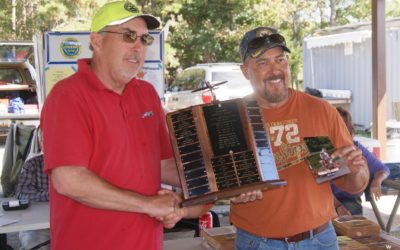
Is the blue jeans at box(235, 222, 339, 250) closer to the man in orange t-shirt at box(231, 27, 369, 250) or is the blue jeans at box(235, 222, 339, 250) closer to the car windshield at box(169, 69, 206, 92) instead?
Result: the man in orange t-shirt at box(231, 27, 369, 250)

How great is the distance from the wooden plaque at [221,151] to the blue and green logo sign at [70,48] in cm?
305

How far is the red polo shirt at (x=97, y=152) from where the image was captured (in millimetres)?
→ 2188

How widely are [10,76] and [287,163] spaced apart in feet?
44.9

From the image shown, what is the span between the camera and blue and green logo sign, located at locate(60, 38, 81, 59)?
5.23 meters

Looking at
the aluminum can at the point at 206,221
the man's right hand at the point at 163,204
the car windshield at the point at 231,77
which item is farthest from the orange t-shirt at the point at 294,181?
the car windshield at the point at 231,77

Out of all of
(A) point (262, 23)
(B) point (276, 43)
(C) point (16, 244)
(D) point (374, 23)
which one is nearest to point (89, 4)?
(A) point (262, 23)

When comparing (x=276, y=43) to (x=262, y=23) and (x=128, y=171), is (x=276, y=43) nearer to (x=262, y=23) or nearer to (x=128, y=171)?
(x=128, y=171)

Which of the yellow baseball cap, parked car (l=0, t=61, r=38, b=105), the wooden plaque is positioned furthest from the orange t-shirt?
parked car (l=0, t=61, r=38, b=105)

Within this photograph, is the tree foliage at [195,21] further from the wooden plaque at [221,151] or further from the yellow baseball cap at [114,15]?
the wooden plaque at [221,151]

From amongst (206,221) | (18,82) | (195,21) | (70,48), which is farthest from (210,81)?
(206,221)

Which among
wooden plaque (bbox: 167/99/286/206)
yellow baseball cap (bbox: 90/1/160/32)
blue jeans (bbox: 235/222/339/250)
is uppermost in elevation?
yellow baseball cap (bbox: 90/1/160/32)

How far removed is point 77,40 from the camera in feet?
17.2

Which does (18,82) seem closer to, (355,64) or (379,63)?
(355,64)

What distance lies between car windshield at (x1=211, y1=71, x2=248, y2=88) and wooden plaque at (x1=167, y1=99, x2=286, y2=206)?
1188cm
